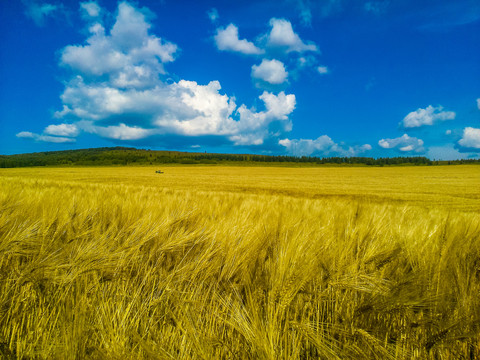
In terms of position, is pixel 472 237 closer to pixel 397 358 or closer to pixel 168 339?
pixel 397 358

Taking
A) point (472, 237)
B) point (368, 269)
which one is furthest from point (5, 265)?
point (472, 237)

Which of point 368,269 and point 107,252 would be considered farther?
point 368,269

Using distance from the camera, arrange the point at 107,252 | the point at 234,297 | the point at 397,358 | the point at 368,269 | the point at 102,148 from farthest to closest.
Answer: the point at 102,148
the point at 368,269
the point at 107,252
the point at 234,297
the point at 397,358

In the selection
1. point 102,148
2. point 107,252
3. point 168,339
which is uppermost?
point 102,148

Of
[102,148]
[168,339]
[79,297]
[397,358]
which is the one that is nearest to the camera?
[397,358]

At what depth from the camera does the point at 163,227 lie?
152cm

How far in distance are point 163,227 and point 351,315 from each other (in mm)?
1114

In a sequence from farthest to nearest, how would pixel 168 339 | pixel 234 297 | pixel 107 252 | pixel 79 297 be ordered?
pixel 107 252
pixel 234 297
pixel 79 297
pixel 168 339

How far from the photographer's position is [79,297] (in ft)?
2.82

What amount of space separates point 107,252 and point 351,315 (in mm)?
1028

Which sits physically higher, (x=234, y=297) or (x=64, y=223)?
(x=64, y=223)

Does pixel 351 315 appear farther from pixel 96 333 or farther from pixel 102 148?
pixel 102 148

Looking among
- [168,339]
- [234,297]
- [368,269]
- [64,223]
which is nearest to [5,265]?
[64,223]

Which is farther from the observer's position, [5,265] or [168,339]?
[5,265]
